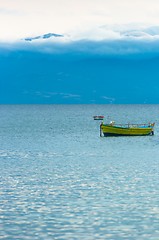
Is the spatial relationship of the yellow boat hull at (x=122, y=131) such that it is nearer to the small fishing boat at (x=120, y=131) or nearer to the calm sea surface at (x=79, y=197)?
the small fishing boat at (x=120, y=131)

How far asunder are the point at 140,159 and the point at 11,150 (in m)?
22.7

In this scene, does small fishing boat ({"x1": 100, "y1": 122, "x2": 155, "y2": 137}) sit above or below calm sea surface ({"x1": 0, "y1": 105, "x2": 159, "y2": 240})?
above

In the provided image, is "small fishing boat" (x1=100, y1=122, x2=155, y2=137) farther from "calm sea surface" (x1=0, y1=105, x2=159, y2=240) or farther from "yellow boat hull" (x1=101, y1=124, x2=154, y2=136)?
"calm sea surface" (x1=0, y1=105, x2=159, y2=240)

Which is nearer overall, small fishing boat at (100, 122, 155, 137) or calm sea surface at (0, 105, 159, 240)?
calm sea surface at (0, 105, 159, 240)

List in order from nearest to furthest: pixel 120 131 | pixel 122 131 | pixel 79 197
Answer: pixel 79 197 < pixel 120 131 < pixel 122 131

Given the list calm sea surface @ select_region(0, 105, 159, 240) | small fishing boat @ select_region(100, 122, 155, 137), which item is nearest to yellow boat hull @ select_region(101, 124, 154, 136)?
small fishing boat @ select_region(100, 122, 155, 137)

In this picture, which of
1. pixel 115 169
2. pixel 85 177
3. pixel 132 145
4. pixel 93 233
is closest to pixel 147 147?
pixel 132 145

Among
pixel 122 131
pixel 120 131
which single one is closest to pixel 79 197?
pixel 120 131

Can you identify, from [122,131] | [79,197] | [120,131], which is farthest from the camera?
[122,131]

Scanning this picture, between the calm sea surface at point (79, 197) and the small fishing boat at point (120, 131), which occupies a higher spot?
the small fishing boat at point (120, 131)

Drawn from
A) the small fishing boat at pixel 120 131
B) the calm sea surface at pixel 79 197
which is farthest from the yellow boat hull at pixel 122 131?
the calm sea surface at pixel 79 197

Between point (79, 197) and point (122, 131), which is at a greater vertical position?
point (122, 131)

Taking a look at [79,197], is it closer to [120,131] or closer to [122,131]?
[120,131]

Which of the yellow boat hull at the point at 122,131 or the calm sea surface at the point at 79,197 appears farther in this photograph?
the yellow boat hull at the point at 122,131
